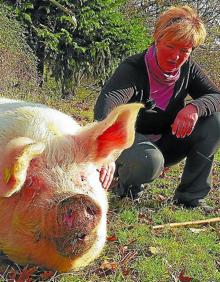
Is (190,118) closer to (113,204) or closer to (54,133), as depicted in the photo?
(113,204)

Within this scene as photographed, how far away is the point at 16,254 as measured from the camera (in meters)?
2.51

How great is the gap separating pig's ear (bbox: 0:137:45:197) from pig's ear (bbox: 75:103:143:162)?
1.04 ft

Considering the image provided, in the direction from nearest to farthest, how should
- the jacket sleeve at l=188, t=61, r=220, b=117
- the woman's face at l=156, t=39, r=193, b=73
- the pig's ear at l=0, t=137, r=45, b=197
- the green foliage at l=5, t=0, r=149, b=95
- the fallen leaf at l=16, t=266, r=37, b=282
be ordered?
the pig's ear at l=0, t=137, r=45, b=197
the fallen leaf at l=16, t=266, r=37, b=282
the woman's face at l=156, t=39, r=193, b=73
the jacket sleeve at l=188, t=61, r=220, b=117
the green foliage at l=5, t=0, r=149, b=95

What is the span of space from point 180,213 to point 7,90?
442 centimetres

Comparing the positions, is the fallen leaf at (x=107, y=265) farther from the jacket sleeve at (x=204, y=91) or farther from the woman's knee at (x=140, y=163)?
the jacket sleeve at (x=204, y=91)

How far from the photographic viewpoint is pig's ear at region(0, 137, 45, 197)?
7.22 feet

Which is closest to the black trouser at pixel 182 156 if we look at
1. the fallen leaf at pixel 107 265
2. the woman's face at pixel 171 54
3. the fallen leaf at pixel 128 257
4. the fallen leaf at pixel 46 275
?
the woman's face at pixel 171 54

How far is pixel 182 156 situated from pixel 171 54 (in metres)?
0.96

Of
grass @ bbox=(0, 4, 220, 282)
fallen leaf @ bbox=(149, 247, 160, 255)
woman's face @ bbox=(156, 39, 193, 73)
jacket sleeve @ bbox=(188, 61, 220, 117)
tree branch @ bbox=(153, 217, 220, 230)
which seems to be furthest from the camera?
jacket sleeve @ bbox=(188, 61, 220, 117)

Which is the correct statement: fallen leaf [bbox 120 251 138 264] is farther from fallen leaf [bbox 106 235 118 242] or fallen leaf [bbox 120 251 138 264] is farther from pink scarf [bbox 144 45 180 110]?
pink scarf [bbox 144 45 180 110]

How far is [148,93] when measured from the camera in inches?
169

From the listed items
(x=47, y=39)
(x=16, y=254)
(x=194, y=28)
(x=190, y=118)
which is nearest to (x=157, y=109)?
(x=190, y=118)

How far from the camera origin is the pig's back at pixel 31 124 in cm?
260

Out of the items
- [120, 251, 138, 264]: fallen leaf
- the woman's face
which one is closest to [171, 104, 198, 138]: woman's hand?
the woman's face
